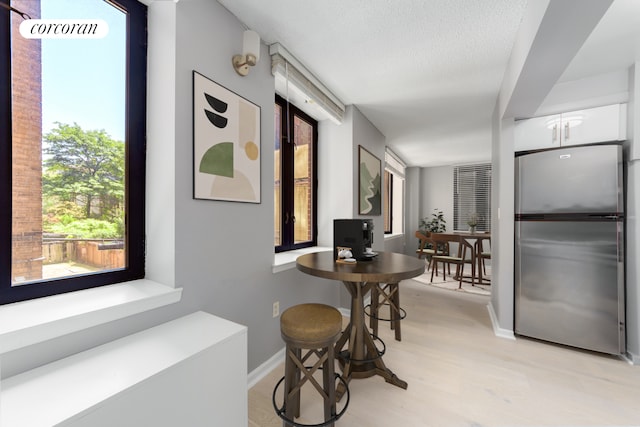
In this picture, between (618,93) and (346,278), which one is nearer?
(346,278)

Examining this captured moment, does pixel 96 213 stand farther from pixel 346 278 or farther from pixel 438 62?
pixel 438 62

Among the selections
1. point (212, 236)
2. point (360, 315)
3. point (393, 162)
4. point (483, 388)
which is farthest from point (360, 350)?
point (393, 162)

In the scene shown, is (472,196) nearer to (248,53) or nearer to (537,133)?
(537,133)

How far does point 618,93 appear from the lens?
6.68 ft

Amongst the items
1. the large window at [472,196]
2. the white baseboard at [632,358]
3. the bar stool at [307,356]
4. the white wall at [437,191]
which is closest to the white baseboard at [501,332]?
the white baseboard at [632,358]

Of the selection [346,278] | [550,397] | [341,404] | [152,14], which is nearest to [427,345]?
[550,397]

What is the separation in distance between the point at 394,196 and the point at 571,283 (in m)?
4.14

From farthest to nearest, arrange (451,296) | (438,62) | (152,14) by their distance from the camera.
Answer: (451,296) < (438,62) < (152,14)

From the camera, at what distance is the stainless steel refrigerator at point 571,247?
1.98 m

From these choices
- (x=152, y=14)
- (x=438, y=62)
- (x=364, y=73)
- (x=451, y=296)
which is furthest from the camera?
(x=451, y=296)

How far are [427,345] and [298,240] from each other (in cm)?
158

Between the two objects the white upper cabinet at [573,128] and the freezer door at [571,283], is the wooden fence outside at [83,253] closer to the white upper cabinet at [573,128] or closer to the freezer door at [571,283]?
the freezer door at [571,283]

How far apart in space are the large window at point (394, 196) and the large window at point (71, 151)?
434 centimetres

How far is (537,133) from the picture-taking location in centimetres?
233
